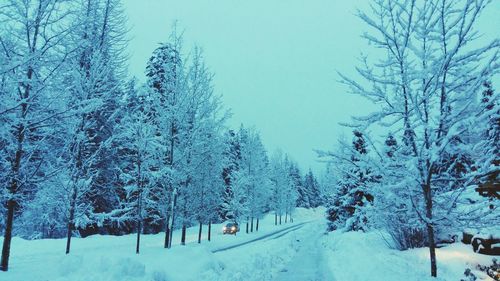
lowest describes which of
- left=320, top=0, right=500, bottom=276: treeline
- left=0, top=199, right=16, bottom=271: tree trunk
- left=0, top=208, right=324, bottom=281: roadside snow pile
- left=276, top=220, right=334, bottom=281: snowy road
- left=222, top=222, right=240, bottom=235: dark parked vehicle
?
left=222, top=222, right=240, bottom=235: dark parked vehicle

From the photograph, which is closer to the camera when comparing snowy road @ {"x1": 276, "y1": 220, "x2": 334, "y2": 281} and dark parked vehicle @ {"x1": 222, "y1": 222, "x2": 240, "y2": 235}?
snowy road @ {"x1": 276, "y1": 220, "x2": 334, "y2": 281}

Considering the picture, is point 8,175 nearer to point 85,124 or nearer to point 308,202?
point 85,124

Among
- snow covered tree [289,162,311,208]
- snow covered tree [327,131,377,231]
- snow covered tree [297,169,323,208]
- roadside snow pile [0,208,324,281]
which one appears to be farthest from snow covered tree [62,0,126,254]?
snow covered tree [297,169,323,208]

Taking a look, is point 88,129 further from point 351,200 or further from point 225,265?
point 351,200

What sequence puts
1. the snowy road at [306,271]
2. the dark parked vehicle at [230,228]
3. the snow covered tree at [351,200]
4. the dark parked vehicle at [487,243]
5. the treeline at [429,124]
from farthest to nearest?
the dark parked vehicle at [230,228] < the snow covered tree at [351,200] < the snowy road at [306,271] < the dark parked vehicle at [487,243] < the treeline at [429,124]

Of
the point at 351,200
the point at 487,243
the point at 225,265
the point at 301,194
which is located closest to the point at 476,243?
the point at 487,243

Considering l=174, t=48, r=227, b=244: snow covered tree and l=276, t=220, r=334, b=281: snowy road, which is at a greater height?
l=174, t=48, r=227, b=244: snow covered tree

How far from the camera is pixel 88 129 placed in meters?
21.3

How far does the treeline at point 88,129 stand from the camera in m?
8.45

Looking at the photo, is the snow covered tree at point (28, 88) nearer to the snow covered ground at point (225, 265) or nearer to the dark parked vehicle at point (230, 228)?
the snow covered ground at point (225, 265)

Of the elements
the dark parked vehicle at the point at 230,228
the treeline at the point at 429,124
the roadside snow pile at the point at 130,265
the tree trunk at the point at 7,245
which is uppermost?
the treeline at the point at 429,124

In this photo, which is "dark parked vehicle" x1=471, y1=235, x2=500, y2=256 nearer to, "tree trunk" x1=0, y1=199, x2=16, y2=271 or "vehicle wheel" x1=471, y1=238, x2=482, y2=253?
"vehicle wheel" x1=471, y1=238, x2=482, y2=253

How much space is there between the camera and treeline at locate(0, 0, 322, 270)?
27.7 feet

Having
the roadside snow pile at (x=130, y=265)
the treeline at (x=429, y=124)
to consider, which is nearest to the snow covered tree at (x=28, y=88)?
the roadside snow pile at (x=130, y=265)
